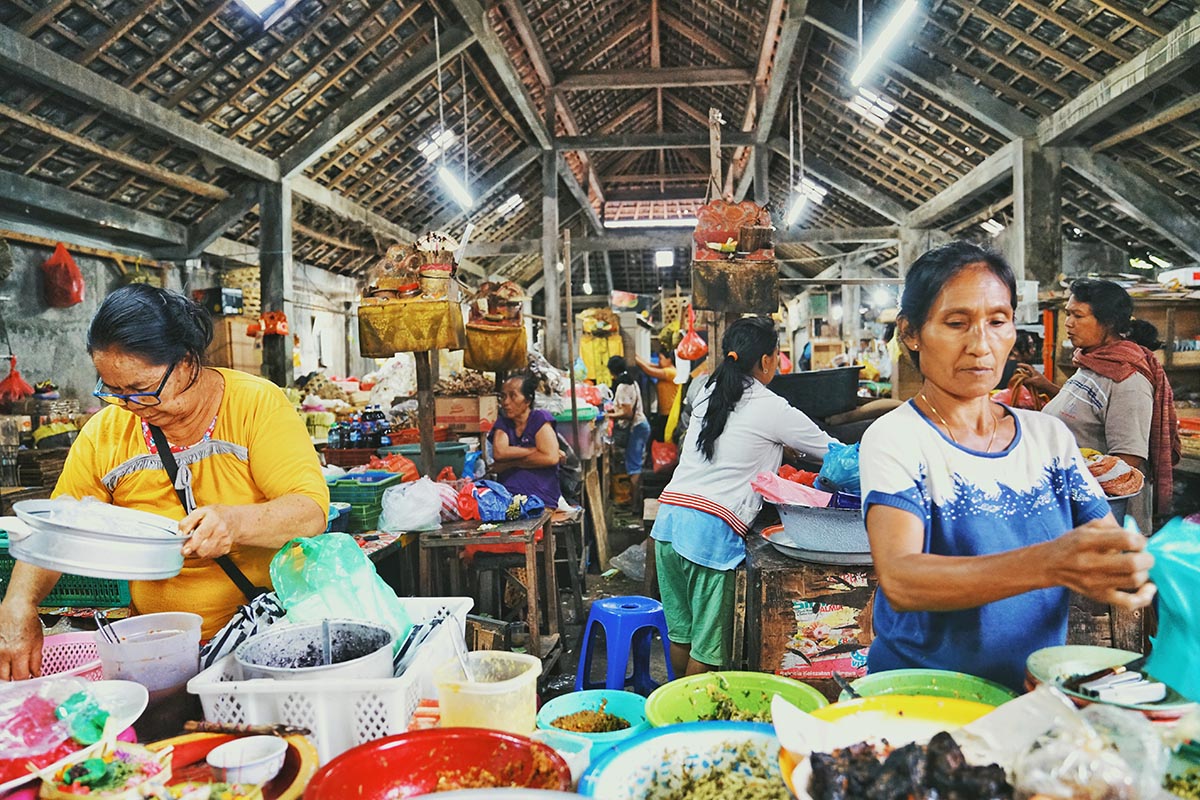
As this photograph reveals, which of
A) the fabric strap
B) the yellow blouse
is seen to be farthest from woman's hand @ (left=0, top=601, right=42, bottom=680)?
the fabric strap

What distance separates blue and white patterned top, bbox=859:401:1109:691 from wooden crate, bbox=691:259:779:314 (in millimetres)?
3134

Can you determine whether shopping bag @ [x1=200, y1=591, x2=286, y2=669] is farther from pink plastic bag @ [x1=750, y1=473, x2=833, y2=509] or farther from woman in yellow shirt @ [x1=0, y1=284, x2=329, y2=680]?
pink plastic bag @ [x1=750, y1=473, x2=833, y2=509]

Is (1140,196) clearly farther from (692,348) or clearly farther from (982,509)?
(982,509)

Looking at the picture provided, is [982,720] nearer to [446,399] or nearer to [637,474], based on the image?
[446,399]

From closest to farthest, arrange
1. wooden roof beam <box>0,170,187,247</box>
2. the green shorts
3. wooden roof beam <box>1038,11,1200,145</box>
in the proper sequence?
the green shorts → wooden roof beam <box>1038,11,1200,145</box> → wooden roof beam <box>0,170,187,247</box>

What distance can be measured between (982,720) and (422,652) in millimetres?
1113

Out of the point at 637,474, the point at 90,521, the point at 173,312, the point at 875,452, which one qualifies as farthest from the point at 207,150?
the point at 875,452

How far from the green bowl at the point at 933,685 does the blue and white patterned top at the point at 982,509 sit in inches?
5.1

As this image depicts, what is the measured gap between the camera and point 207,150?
8289mm

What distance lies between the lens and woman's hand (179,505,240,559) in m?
1.78

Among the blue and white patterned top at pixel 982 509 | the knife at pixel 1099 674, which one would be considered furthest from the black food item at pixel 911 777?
the blue and white patterned top at pixel 982 509

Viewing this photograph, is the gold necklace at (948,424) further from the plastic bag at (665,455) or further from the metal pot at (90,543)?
the plastic bag at (665,455)

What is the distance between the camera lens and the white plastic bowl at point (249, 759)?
1.30 meters


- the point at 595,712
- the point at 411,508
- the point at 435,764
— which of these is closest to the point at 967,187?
the point at 411,508
